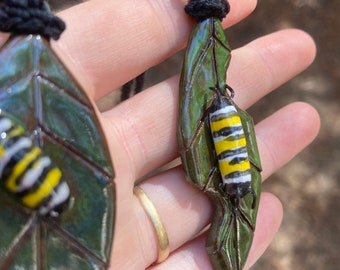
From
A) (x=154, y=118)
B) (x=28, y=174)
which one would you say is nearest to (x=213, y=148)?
(x=154, y=118)

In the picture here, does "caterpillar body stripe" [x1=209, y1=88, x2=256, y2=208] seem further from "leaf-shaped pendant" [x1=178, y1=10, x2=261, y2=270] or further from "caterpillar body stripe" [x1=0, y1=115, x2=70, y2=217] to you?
"caterpillar body stripe" [x1=0, y1=115, x2=70, y2=217]

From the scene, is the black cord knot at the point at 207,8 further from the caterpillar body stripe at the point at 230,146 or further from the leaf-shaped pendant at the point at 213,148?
the caterpillar body stripe at the point at 230,146

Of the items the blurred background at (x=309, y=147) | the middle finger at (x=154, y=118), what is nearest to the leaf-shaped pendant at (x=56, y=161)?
the middle finger at (x=154, y=118)

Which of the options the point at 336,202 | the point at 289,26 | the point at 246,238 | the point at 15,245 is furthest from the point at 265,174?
the point at 15,245

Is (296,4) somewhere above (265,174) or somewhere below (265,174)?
above

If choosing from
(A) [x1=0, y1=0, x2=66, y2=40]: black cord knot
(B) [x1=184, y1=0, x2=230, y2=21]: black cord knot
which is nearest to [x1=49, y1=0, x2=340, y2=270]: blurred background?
(B) [x1=184, y1=0, x2=230, y2=21]: black cord knot

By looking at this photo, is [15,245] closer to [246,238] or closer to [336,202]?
[246,238]
